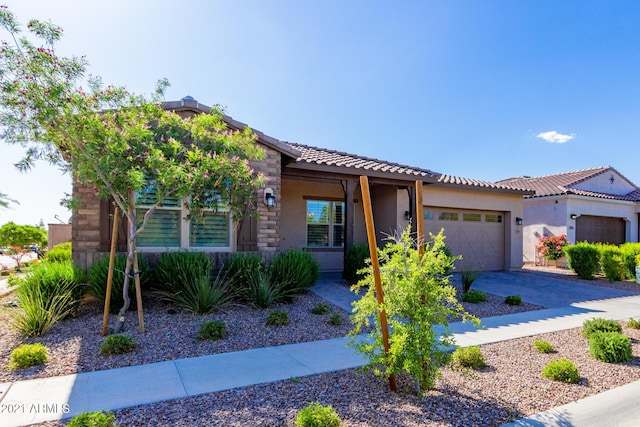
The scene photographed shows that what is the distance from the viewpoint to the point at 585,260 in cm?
1307

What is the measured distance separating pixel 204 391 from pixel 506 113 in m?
14.2

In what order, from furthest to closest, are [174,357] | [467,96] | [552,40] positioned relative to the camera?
1. [467,96]
2. [552,40]
3. [174,357]

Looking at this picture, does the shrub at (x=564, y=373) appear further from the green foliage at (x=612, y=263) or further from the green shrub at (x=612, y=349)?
the green foliage at (x=612, y=263)

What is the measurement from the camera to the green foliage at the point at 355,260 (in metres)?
9.62

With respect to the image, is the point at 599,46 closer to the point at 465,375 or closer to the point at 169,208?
the point at 465,375

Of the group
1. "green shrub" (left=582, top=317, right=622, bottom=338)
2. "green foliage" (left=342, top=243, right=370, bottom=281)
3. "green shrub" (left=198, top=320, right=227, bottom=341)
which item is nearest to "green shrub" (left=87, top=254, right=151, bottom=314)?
"green shrub" (left=198, top=320, right=227, bottom=341)

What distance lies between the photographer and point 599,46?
10344 millimetres

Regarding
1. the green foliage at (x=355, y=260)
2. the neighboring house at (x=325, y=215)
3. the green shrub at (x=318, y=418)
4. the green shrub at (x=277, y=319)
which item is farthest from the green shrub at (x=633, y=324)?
the green shrub at (x=318, y=418)

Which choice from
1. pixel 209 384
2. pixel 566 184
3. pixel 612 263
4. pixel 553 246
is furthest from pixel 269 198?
pixel 566 184

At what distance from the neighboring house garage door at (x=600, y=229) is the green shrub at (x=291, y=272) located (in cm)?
1593

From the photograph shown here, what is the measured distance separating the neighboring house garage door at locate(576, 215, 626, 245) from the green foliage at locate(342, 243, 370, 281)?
13.8 metres

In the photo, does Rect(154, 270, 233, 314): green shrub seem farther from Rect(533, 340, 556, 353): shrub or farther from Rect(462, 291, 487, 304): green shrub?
Rect(462, 291, 487, 304): green shrub

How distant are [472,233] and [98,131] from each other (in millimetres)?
13227

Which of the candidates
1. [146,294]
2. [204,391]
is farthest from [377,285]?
[146,294]
